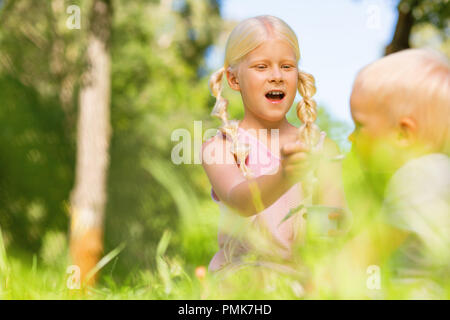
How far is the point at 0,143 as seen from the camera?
13.0m

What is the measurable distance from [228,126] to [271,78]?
24 centimetres

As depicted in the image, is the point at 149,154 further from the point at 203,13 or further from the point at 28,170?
the point at 203,13

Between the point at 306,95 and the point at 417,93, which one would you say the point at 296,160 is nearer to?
the point at 417,93

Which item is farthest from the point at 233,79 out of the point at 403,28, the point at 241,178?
the point at 403,28

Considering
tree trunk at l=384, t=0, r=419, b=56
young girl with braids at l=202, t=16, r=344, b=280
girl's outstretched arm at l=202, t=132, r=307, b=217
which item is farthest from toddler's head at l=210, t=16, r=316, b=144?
tree trunk at l=384, t=0, r=419, b=56

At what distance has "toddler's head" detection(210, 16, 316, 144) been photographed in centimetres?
188

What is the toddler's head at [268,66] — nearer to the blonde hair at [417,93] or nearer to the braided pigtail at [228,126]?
the braided pigtail at [228,126]

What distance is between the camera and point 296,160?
1.24m

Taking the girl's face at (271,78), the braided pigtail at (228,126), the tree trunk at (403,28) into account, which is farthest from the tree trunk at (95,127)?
the girl's face at (271,78)

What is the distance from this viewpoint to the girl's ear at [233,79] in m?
2.03

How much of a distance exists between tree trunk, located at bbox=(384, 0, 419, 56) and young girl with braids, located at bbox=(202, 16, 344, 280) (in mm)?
4498

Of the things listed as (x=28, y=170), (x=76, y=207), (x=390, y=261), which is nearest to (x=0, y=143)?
(x=28, y=170)

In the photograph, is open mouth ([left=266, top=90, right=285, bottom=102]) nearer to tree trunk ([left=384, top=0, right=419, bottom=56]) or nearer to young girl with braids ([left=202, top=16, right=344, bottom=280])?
young girl with braids ([left=202, top=16, right=344, bottom=280])

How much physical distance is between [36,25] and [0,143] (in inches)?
121
